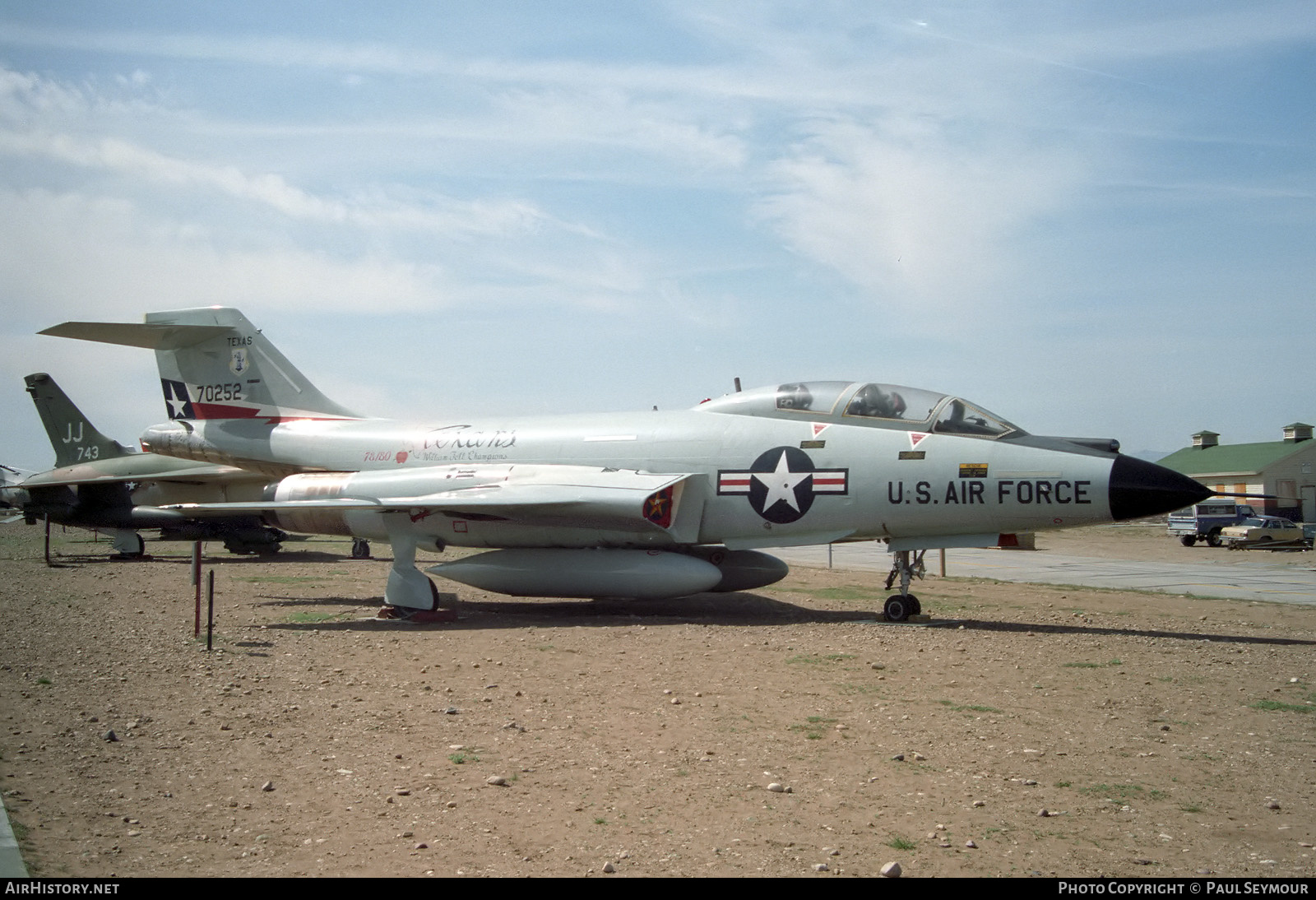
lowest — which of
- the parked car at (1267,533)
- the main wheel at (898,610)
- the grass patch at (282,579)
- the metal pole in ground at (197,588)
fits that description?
the parked car at (1267,533)

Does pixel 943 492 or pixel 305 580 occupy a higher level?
pixel 943 492

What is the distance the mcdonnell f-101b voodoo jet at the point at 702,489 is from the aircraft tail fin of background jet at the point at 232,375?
4.95 feet

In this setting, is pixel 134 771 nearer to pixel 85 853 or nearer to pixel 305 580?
pixel 85 853

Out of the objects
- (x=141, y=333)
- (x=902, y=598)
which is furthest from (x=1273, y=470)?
(x=141, y=333)

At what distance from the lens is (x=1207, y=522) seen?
35562 mm

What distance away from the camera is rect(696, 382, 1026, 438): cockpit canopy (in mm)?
11398

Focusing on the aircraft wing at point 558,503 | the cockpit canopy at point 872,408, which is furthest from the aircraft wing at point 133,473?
the cockpit canopy at point 872,408

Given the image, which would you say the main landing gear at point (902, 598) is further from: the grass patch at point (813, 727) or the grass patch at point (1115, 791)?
the grass patch at point (1115, 791)

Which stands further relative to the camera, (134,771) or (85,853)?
(134,771)

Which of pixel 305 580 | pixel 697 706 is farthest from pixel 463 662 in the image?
pixel 305 580

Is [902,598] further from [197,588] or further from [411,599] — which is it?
[197,588]

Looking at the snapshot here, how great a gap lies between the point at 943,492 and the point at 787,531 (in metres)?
2.01

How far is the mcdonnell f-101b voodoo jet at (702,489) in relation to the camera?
1088 cm

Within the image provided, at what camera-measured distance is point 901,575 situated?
11883mm
